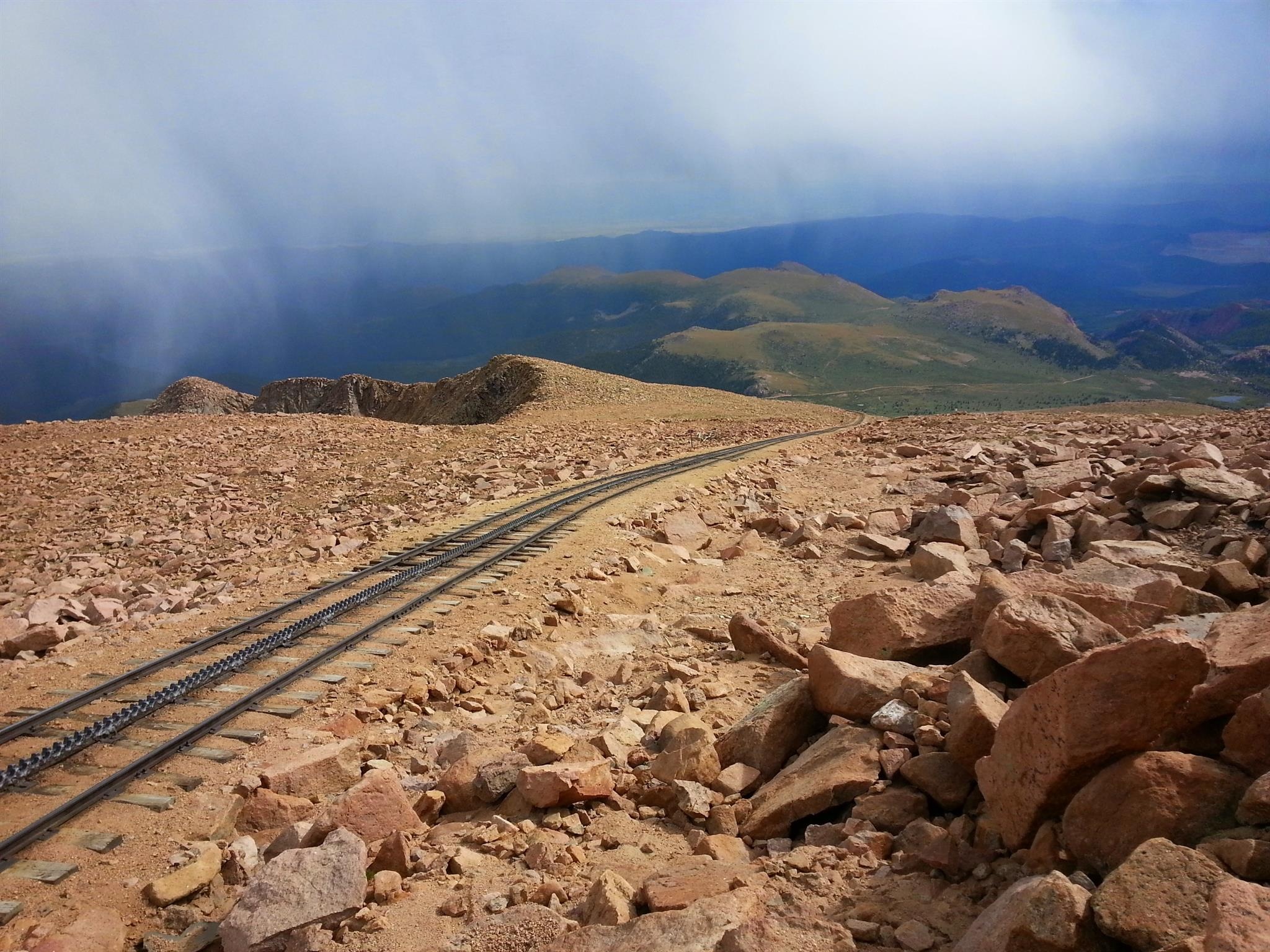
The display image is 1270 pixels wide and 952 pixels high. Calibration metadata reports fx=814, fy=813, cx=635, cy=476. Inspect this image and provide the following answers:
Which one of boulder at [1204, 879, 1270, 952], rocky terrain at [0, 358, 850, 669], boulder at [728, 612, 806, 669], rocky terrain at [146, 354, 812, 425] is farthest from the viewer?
rocky terrain at [146, 354, 812, 425]

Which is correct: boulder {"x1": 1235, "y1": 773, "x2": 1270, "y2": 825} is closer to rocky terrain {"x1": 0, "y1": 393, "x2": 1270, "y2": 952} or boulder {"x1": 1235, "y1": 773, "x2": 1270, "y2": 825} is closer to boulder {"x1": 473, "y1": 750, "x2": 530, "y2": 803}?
rocky terrain {"x1": 0, "y1": 393, "x2": 1270, "y2": 952}

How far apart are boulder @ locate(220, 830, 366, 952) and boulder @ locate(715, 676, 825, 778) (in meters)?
3.00

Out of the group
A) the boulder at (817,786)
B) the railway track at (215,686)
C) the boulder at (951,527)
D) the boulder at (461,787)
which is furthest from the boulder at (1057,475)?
the boulder at (461,787)

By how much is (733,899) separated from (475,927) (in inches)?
62.5

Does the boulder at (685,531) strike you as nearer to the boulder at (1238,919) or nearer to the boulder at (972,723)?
the boulder at (972,723)

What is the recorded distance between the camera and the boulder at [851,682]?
6641 mm

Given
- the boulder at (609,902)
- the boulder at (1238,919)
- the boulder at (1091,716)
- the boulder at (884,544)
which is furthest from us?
the boulder at (884,544)

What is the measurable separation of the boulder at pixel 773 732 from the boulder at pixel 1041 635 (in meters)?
1.60

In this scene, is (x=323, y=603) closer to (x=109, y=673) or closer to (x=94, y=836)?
(x=109, y=673)

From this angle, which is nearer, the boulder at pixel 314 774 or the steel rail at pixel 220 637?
the boulder at pixel 314 774

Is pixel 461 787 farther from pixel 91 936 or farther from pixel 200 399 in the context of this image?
pixel 200 399

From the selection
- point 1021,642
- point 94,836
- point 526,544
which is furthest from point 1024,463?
point 94,836

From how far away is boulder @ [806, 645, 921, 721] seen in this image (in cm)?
664

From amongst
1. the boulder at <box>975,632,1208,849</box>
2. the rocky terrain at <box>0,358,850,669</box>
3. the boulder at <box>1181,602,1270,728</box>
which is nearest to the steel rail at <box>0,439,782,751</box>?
the rocky terrain at <box>0,358,850,669</box>
